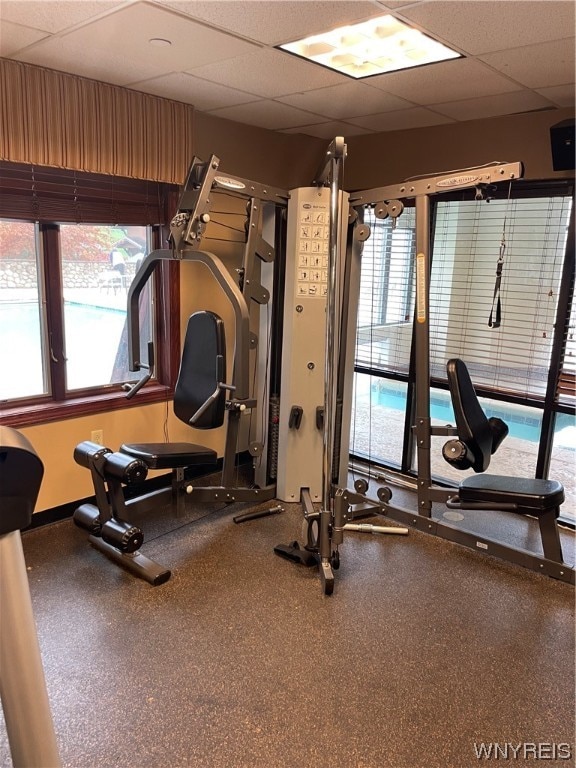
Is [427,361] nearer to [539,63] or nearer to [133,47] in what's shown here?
[539,63]

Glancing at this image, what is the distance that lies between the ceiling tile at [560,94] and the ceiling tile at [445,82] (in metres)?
0.16

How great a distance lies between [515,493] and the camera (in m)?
2.60

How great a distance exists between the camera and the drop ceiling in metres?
1.83

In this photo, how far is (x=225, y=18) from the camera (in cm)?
189

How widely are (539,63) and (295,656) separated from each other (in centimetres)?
248

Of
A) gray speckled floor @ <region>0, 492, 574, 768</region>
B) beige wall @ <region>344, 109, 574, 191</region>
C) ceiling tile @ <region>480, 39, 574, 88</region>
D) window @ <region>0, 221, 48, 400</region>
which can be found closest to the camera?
gray speckled floor @ <region>0, 492, 574, 768</region>

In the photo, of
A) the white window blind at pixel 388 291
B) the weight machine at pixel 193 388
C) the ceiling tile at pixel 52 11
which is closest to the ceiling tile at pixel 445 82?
the weight machine at pixel 193 388

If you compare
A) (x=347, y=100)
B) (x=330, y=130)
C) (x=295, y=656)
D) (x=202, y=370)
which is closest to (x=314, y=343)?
(x=202, y=370)

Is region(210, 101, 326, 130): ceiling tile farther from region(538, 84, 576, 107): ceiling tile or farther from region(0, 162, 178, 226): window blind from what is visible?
region(538, 84, 576, 107): ceiling tile

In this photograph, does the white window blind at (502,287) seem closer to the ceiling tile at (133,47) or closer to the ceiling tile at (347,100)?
the ceiling tile at (347,100)

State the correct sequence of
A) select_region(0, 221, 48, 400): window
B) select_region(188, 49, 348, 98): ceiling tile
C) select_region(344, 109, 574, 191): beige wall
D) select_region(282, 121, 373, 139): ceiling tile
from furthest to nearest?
select_region(282, 121, 373, 139): ceiling tile
select_region(344, 109, 574, 191): beige wall
select_region(0, 221, 48, 400): window
select_region(188, 49, 348, 98): ceiling tile

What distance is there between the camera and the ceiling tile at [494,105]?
2762mm

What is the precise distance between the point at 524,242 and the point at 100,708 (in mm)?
3019

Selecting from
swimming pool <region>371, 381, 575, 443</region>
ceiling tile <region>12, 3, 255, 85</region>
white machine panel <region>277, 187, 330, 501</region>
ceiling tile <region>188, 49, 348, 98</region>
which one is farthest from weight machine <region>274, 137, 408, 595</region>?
ceiling tile <region>12, 3, 255, 85</region>
